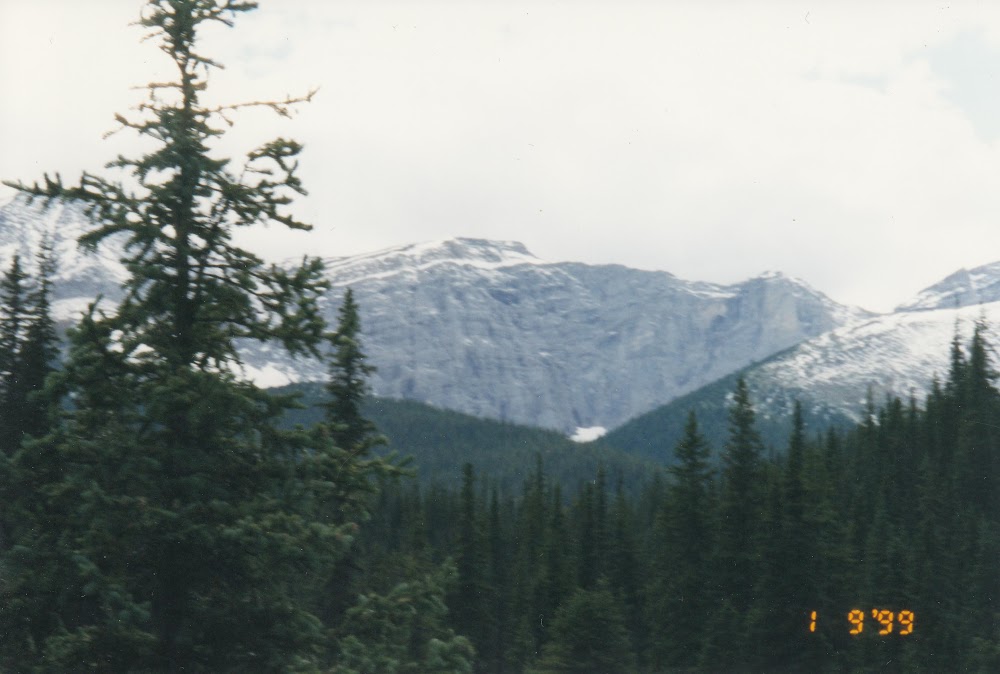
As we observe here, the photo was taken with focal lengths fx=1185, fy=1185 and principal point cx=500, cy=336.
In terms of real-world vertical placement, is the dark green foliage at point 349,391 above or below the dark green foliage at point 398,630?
above

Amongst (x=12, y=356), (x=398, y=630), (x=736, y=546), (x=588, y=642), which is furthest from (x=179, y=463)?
(x=736, y=546)

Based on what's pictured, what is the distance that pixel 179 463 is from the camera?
12.6m

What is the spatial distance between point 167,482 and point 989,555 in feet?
196

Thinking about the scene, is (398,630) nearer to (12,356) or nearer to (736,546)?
(12,356)

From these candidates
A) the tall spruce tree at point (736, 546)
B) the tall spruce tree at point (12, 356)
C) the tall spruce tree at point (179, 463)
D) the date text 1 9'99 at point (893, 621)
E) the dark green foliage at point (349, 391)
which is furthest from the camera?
the date text 1 9'99 at point (893, 621)

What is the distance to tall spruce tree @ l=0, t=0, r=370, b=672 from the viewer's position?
1225 centimetres

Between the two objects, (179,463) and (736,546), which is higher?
(179,463)

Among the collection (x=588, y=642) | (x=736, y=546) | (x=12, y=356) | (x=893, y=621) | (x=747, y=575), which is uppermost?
(x=12, y=356)

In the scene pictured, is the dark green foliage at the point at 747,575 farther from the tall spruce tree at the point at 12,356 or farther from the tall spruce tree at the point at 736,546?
the tall spruce tree at the point at 12,356

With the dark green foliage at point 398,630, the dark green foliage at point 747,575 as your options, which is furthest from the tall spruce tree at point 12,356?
the dark green foliage at point 398,630

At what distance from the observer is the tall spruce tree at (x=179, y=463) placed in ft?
40.2

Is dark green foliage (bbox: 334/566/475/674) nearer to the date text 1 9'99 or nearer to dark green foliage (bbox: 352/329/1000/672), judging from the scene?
dark green foliage (bbox: 352/329/1000/672)

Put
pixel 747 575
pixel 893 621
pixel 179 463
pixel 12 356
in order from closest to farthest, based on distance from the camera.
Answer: pixel 179 463 → pixel 12 356 → pixel 747 575 → pixel 893 621

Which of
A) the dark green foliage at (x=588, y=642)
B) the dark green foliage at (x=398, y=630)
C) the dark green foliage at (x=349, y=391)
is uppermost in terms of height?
the dark green foliage at (x=349, y=391)
